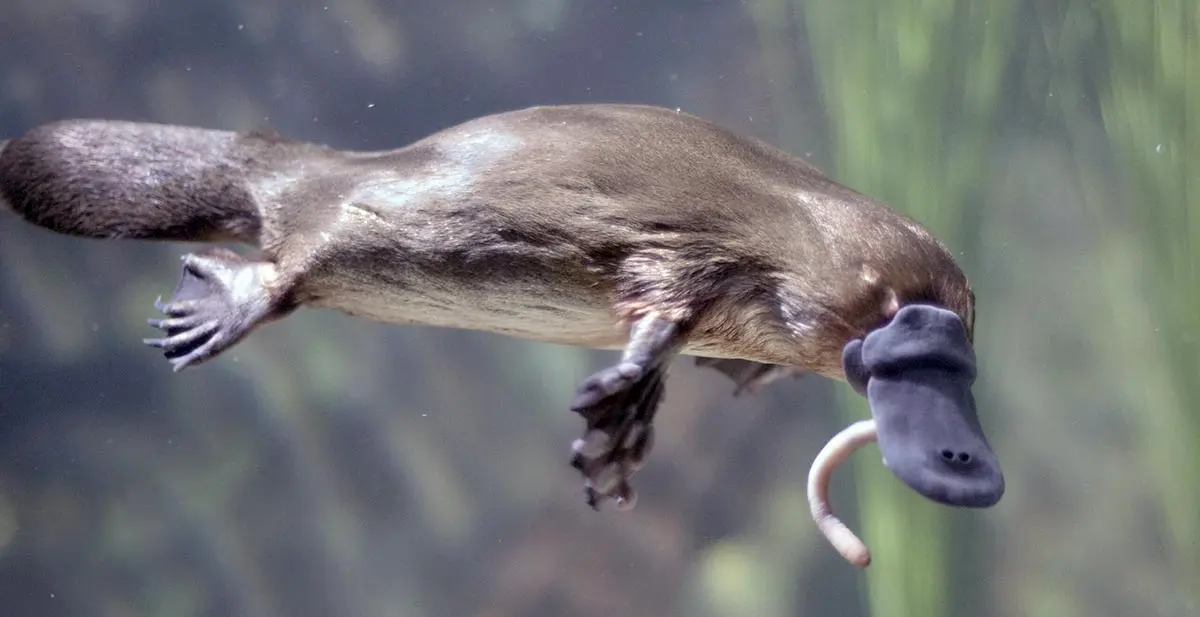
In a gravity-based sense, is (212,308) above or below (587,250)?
below

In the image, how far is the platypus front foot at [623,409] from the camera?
125 centimetres

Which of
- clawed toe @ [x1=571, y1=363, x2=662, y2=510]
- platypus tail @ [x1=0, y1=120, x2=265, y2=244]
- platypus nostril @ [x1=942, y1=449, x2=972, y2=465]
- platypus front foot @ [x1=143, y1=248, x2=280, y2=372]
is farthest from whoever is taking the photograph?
platypus tail @ [x1=0, y1=120, x2=265, y2=244]

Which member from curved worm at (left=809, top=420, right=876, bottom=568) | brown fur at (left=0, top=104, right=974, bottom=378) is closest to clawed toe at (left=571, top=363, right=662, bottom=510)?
brown fur at (left=0, top=104, right=974, bottom=378)

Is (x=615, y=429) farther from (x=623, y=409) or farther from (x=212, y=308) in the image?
(x=212, y=308)

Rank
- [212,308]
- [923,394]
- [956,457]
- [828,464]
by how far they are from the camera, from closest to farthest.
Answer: [956,457]
[923,394]
[828,464]
[212,308]

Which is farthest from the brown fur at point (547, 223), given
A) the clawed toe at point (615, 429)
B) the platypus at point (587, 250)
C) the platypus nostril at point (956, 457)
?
the platypus nostril at point (956, 457)

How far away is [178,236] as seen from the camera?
172 cm

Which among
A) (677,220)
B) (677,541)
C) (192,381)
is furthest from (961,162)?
(192,381)

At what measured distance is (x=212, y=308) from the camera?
1609 mm

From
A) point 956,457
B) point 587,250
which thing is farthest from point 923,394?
point 587,250

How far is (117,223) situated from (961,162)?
2.18 m

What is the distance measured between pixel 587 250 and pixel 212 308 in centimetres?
70

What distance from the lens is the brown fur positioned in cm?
134

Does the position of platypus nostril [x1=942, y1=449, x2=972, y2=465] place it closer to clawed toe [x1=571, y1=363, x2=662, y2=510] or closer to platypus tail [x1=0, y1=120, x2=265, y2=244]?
clawed toe [x1=571, y1=363, x2=662, y2=510]
